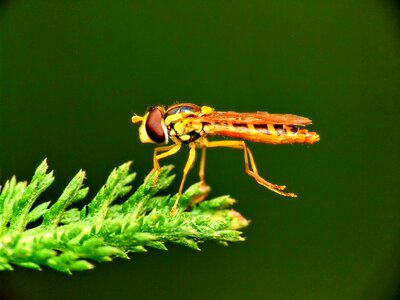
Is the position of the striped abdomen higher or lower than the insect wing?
lower

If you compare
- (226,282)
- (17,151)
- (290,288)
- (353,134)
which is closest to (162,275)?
(226,282)

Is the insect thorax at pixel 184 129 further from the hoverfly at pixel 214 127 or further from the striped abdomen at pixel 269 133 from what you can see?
the striped abdomen at pixel 269 133

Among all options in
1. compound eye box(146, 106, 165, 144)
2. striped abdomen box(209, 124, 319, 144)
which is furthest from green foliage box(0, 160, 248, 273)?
striped abdomen box(209, 124, 319, 144)

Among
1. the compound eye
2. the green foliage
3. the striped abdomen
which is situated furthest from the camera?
the striped abdomen

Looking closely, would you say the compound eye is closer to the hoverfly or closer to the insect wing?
the hoverfly

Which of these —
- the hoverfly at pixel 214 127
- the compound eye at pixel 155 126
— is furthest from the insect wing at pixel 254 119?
the compound eye at pixel 155 126

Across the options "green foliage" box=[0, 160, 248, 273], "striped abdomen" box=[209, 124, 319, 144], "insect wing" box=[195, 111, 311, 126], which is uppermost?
"insect wing" box=[195, 111, 311, 126]

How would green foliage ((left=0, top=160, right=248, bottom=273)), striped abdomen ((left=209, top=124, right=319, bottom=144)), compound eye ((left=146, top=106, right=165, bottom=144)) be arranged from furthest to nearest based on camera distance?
1. striped abdomen ((left=209, top=124, right=319, bottom=144))
2. compound eye ((left=146, top=106, right=165, bottom=144))
3. green foliage ((left=0, top=160, right=248, bottom=273))
